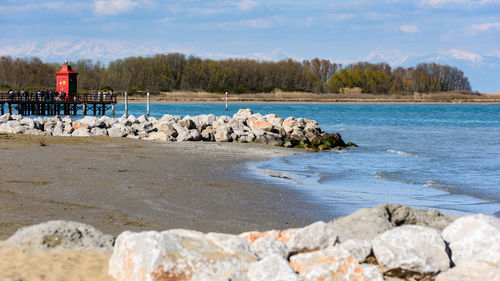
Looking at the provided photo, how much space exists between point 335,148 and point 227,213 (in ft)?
46.0

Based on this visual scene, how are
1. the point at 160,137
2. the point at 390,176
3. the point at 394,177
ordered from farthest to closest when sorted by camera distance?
the point at 160,137, the point at 390,176, the point at 394,177

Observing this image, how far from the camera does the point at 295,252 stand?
5.19m

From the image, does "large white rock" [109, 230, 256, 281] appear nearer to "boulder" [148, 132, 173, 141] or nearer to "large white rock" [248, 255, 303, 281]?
"large white rock" [248, 255, 303, 281]

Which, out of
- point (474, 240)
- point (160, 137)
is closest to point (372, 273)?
point (474, 240)

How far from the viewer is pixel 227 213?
28.3 ft

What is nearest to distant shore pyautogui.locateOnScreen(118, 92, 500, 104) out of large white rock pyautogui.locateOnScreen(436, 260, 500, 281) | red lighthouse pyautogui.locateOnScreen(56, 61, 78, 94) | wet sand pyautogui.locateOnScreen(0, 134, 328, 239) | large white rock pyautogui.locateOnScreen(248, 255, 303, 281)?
red lighthouse pyautogui.locateOnScreen(56, 61, 78, 94)

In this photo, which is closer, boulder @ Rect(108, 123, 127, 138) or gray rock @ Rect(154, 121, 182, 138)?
gray rock @ Rect(154, 121, 182, 138)

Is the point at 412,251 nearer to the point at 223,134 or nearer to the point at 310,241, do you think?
the point at 310,241

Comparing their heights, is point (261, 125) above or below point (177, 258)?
below

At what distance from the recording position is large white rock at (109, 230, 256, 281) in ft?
15.0

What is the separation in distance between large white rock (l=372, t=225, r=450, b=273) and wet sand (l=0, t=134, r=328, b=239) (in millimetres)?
2758

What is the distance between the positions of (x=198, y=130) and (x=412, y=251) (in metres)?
19.6

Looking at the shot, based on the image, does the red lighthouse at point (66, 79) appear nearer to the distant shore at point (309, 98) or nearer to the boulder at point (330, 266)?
the distant shore at point (309, 98)

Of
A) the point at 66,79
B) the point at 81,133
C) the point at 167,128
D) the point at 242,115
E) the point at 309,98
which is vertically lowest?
the point at 309,98
